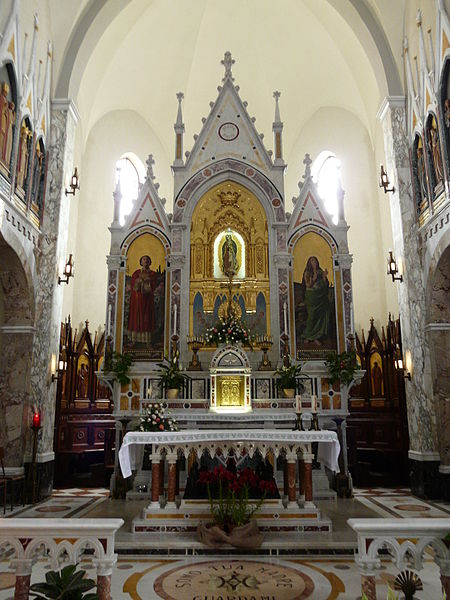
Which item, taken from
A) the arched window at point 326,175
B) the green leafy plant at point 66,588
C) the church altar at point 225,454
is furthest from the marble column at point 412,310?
the green leafy plant at point 66,588

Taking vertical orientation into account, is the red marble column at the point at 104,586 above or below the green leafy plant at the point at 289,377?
below

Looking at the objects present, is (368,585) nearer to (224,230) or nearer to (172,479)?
(172,479)

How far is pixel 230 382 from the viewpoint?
12.0m

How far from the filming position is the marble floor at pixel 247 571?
18.9ft

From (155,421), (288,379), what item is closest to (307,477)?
(155,421)

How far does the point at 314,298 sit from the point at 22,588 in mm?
10105

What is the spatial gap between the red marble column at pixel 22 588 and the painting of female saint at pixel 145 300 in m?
8.60

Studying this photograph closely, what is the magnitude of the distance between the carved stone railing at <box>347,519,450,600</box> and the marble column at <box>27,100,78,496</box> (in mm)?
8782

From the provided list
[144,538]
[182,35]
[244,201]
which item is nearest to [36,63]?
[244,201]

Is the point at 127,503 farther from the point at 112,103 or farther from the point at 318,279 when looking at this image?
the point at 112,103

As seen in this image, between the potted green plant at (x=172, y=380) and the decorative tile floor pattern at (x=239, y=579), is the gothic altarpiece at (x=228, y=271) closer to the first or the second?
the potted green plant at (x=172, y=380)

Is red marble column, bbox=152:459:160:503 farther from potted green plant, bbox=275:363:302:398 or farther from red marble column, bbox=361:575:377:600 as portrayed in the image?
red marble column, bbox=361:575:377:600

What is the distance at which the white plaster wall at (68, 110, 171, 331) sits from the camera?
59.4ft

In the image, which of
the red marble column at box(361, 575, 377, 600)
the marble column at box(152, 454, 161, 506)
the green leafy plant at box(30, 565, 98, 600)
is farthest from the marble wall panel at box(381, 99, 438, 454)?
the green leafy plant at box(30, 565, 98, 600)
